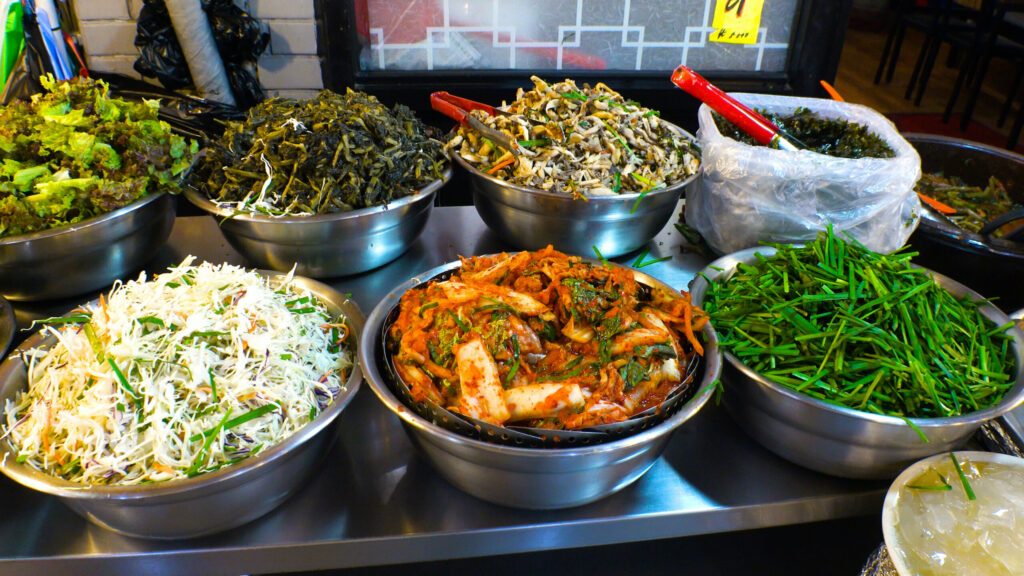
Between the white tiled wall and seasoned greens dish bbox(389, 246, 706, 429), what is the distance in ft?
8.55

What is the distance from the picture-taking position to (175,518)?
4.17 ft

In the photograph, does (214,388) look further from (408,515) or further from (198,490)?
(408,515)

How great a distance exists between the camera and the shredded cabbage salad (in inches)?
51.0

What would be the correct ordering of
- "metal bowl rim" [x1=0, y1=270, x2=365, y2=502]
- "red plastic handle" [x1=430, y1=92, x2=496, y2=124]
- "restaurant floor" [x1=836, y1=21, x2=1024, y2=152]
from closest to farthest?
1. "metal bowl rim" [x1=0, y1=270, x2=365, y2=502]
2. "red plastic handle" [x1=430, y1=92, x2=496, y2=124]
3. "restaurant floor" [x1=836, y1=21, x2=1024, y2=152]

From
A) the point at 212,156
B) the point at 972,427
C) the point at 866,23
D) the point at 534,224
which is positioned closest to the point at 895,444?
the point at 972,427

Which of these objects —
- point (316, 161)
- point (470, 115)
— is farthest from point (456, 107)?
point (316, 161)

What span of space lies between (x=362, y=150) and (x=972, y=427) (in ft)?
5.66

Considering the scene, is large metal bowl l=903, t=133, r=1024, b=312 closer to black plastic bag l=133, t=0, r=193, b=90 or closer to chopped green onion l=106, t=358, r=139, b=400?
chopped green onion l=106, t=358, r=139, b=400

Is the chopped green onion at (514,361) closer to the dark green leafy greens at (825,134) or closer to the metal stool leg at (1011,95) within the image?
the dark green leafy greens at (825,134)

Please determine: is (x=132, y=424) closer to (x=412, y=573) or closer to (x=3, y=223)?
(x=3, y=223)

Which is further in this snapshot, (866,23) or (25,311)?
(866,23)

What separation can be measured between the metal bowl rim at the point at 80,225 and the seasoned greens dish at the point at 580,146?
3.15 ft

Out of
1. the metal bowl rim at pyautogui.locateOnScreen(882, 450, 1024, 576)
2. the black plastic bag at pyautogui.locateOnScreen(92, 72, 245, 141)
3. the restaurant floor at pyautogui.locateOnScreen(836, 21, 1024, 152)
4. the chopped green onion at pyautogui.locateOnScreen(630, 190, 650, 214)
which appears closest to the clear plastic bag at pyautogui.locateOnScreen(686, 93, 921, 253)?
the chopped green onion at pyautogui.locateOnScreen(630, 190, 650, 214)

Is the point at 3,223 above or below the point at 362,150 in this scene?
below
